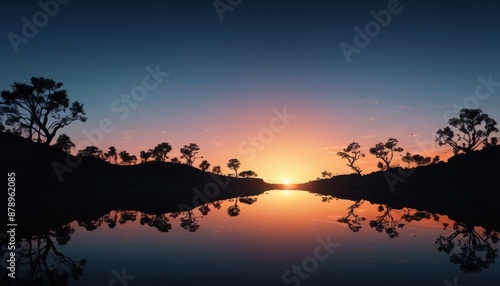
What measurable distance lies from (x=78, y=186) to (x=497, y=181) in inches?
4124

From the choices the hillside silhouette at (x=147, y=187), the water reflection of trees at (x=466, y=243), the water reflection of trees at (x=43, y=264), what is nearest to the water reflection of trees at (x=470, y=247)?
the water reflection of trees at (x=466, y=243)

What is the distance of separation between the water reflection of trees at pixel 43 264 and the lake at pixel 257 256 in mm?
41

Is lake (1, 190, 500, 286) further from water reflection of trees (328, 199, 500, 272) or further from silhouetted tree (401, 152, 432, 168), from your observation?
silhouetted tree (401, 152, 432, 168)

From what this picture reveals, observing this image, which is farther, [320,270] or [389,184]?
[389,184]

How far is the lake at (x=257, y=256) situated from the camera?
13812mm

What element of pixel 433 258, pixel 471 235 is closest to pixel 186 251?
pixel 433 258

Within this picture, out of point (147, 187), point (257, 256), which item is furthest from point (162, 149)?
point (257, 256)

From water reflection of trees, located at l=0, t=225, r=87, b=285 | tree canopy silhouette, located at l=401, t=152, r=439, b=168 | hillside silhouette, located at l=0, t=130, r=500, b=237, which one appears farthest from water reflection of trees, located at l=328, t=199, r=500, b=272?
tree canopy silhouette, located at l=401, t=152, r=439, b=168

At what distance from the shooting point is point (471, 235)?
→ 24125 mm

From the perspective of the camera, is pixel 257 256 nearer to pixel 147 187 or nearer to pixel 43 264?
pixel 43 264

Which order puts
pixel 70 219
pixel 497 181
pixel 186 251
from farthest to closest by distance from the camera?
pixel 497 181
pixel 70 219
pixel 186 251

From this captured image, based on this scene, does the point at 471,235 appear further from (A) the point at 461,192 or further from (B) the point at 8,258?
(A) the point at 461,192

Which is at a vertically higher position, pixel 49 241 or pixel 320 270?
pixel 49 241

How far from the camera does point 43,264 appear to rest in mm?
15109
